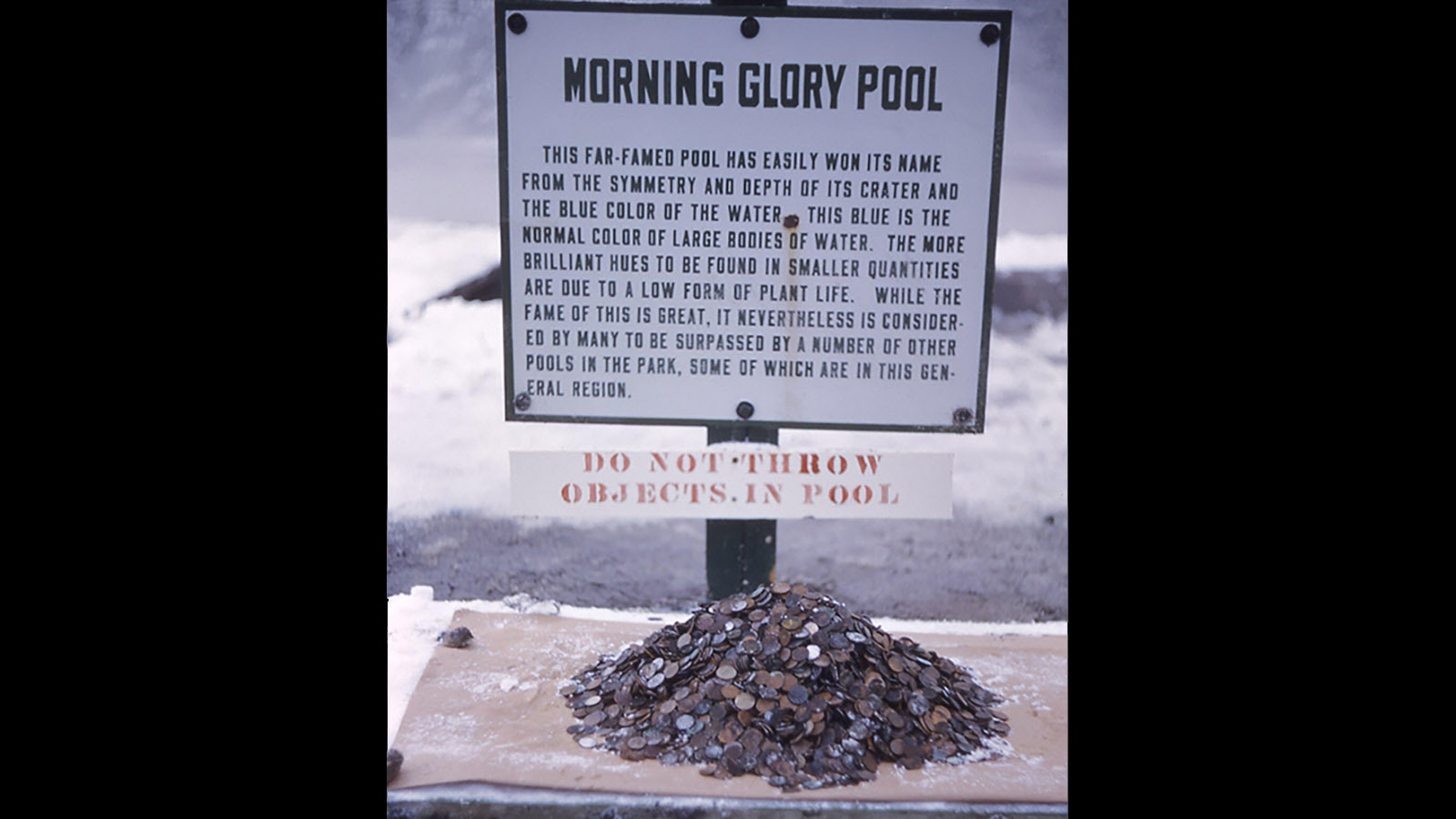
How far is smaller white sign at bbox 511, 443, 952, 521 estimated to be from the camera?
8.80ft

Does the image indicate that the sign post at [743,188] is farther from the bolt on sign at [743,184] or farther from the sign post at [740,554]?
the sign post at [740,554]

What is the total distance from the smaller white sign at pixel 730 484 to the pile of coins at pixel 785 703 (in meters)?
0.25

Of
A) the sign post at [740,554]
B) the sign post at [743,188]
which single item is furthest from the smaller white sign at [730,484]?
the sign post at [740,554]

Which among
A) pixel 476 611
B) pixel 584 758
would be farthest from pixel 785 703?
pixel 476 611

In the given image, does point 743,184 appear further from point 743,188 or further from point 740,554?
point 740,554

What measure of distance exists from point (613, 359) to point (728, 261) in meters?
0.41

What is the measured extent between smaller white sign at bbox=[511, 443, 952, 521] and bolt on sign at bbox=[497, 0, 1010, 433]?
23 centimetres

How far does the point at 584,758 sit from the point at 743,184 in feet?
4.90

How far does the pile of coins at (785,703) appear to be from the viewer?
2426 mm

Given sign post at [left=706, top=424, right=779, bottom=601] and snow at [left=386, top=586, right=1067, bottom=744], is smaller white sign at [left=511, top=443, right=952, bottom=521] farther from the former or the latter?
snow at [left=386, top=586, right=1067, bottom=744]

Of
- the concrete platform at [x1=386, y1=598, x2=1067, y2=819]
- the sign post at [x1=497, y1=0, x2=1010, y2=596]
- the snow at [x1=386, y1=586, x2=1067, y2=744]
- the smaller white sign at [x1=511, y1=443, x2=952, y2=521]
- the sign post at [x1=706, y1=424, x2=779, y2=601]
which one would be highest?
the sign post at [x1=497, y1=0, x2=1010, y2=596]

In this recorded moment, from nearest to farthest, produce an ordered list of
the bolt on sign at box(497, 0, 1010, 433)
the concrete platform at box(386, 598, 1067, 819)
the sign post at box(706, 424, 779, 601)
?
the concrete platform at box(386, 598, 1067, 819) < the bolt on sign at box(497, 0, 1010, 433) < the sign post at box(706, 424, 779, 601)

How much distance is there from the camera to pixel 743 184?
104 inches

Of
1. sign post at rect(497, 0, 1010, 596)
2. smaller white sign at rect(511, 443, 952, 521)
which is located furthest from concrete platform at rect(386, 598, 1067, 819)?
sign post at rect(497, 0, 1010, 596)
